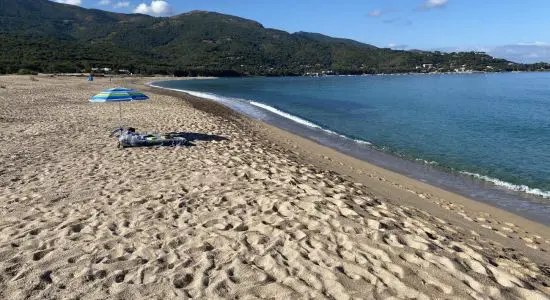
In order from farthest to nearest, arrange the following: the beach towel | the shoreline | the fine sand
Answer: the beach towel → the shoreline → the fine sand

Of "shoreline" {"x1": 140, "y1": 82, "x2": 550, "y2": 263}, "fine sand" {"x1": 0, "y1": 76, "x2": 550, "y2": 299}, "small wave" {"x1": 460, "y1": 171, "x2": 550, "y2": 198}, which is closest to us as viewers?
"fine sand" {"x1": 0, "y1": 76, "x2": 550, "y2": 299}

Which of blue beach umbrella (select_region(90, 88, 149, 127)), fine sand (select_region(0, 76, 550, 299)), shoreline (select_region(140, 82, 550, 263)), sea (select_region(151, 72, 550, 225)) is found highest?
blue beach umbrella (select_region(90, 88, 149, 127))

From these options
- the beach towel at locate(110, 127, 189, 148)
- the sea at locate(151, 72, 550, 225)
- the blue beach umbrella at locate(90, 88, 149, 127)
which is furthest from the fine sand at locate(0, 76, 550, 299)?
the sea at locate(151, 72, 550, 225)

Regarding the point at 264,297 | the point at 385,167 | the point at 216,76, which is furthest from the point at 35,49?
the point at 264,297

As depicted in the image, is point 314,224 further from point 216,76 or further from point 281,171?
point 216,76

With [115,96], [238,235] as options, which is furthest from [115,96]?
[238,235]

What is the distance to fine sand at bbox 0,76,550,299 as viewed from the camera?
500 centimetres

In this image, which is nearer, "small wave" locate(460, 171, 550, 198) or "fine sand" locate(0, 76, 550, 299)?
"fine sand" locate(0, 76, 550, 299)

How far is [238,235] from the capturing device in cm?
643

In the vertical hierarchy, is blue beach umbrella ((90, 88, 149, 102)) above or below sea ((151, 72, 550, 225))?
above

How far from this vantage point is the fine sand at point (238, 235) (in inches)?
197

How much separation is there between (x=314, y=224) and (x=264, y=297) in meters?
2.30

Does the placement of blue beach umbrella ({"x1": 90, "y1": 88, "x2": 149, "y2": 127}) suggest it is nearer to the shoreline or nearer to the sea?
the shoreline

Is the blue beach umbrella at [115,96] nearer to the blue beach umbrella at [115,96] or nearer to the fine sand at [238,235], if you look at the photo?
the blue beach umbrella at [115,96]
